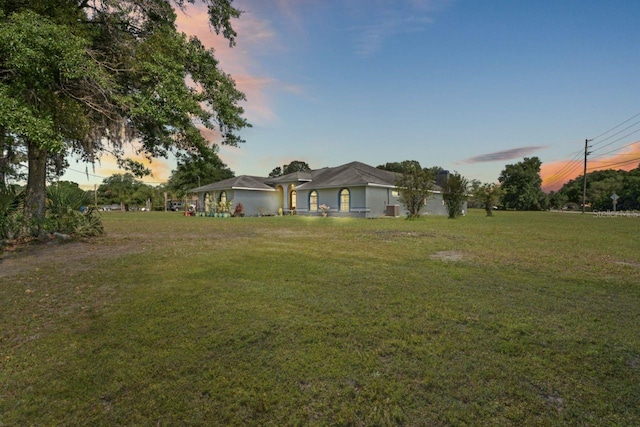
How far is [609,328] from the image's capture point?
3.20 m

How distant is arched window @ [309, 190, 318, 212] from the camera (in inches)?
1124

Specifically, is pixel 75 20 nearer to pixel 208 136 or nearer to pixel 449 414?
pixel 208 136

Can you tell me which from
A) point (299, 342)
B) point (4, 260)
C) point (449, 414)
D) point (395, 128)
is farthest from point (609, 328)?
point (395, 128)

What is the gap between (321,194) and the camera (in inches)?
1107

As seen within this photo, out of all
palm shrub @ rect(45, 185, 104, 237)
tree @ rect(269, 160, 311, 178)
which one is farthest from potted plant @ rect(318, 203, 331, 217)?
tree @ rect(269, 160, 311, 178)

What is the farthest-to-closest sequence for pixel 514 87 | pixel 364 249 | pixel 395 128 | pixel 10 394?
1. pixel 395 128
2. pixel 514 87
3. pixel 364 249
4. pixel 10 394

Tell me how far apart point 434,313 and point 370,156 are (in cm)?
2918

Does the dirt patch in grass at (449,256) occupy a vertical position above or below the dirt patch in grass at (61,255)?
below

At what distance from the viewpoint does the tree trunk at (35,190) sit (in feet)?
30.9

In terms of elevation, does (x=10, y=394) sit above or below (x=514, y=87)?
below

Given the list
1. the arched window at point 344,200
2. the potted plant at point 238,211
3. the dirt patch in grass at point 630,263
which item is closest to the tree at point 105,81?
the dirt patch in grass at point 630,263

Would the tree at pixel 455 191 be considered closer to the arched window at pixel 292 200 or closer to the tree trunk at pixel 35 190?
the arched window at pixel 292 200

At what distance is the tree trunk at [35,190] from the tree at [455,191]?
24.5 m

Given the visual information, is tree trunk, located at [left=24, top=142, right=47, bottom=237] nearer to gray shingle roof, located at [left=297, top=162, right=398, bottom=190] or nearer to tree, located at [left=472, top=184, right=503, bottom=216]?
gray shingle roof, located at [left=297, top=162, right=398, bottom=190]
